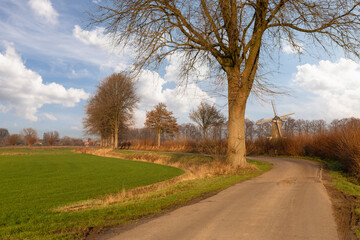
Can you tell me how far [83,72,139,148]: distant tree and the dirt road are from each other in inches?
1864

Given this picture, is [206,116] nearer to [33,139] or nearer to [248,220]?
[248,220]

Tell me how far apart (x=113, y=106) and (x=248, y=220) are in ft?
165

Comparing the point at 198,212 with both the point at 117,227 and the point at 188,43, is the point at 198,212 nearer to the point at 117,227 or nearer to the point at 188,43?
the point at 117,227

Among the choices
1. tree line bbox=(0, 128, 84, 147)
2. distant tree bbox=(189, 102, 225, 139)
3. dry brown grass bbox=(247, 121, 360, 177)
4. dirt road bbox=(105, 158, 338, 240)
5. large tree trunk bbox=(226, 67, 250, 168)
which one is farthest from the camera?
tree line bbox=(0, 128, 84, 147)

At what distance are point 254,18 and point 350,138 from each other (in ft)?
26.8

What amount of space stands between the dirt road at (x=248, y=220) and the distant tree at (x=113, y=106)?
155ft

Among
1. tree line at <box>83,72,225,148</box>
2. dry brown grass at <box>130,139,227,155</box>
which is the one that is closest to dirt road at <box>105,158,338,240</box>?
dry brown grass at <box>130,139,227,155</box>

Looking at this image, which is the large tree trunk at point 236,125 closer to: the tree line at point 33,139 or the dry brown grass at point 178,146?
the dry brown grass at point 178,146

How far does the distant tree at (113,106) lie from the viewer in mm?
52500

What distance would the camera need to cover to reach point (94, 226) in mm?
5129


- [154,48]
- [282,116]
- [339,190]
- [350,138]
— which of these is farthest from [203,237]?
[282,116]

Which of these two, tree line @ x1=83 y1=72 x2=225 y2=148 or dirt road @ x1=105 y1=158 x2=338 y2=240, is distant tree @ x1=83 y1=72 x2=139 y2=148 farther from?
dirt road @ x1=105 y1=158 x2=338 y2=240

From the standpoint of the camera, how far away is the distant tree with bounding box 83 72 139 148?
52.5 m

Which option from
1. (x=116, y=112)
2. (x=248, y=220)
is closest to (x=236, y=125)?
(x=248, y=220)
